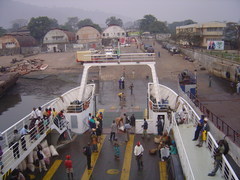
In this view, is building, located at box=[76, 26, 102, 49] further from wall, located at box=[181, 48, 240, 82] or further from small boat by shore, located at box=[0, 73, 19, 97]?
small boat by shore, located at box=[0, 73, 19, 97]

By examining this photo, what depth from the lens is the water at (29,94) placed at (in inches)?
969

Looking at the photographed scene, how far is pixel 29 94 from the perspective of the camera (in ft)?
106

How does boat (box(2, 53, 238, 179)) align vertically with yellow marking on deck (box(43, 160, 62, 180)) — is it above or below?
above

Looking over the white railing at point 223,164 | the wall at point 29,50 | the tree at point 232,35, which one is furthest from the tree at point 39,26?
the white railing at point 223,164

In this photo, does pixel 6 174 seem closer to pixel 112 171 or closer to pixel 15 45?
pixel 112 171

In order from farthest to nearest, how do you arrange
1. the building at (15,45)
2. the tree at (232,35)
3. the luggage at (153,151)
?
the building at (15,45), the tree at (232,35), the luggage at (153,151)

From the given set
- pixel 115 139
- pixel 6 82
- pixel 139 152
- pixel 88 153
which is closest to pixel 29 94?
pixel 6 82

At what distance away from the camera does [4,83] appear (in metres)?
32.4

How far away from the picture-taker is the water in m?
24.6

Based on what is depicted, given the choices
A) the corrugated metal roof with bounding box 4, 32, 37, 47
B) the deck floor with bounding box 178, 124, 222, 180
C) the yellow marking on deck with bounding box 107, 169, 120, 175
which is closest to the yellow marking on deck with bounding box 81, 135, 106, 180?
the yellow marking on deck with bounding box 107, 169, 120, 175

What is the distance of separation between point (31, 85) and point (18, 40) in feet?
122

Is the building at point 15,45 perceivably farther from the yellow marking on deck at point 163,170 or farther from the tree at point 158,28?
the yellow marking on deck at point 163,170

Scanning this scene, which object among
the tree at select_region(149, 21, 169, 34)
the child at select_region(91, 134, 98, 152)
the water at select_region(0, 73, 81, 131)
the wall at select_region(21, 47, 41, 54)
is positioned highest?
the tree at select_region(149, 21, 169, 34)

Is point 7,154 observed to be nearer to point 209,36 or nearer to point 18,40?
point 209,36
